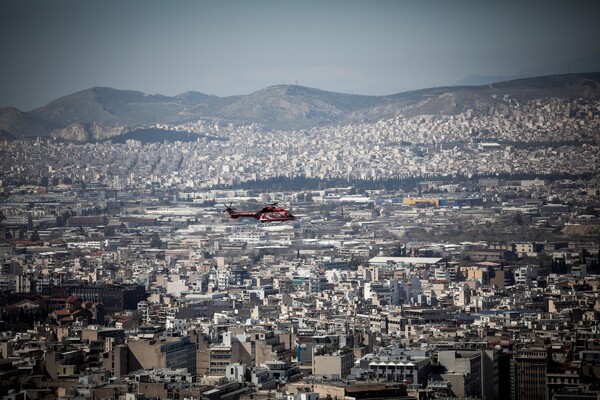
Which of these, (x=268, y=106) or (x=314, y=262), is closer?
(x=314, y=262)

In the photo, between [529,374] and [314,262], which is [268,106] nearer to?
[314,262]

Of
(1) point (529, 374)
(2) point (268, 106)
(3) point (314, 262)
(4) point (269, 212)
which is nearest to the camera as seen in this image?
(4) point (269, 212)

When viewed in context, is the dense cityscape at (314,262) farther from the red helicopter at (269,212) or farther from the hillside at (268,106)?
the red helicopter at (269,212)

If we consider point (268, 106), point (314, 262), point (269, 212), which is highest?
point (268, 106)

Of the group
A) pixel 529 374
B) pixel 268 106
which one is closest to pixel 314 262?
pixel 529 374

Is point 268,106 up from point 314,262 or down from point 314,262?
up

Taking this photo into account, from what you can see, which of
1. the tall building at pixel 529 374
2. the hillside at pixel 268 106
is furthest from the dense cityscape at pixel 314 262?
the hillside at pixel 268 106
